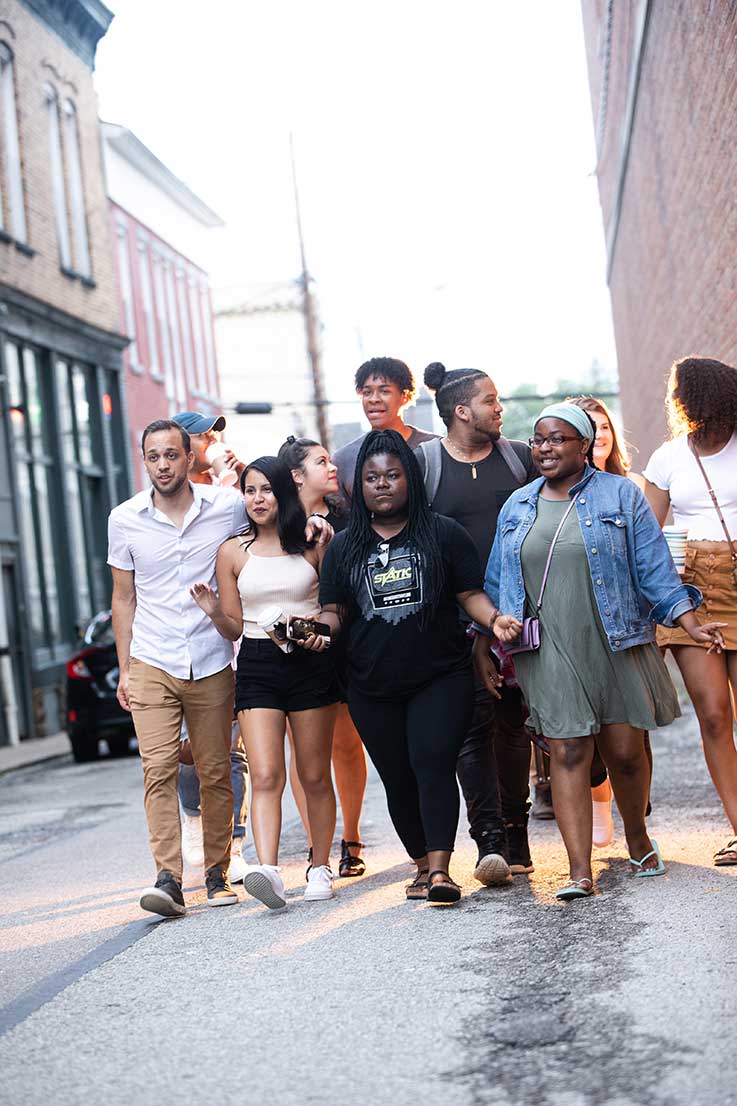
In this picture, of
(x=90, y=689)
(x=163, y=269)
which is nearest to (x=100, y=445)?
(x=163, y=269)

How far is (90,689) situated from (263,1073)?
13.0 m

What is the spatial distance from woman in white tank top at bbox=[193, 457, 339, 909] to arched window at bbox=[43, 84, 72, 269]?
21105 mm

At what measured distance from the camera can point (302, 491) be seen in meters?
7.23

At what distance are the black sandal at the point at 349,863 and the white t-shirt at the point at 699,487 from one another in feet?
6.72

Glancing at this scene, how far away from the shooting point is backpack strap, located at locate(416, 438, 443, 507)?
682 cm

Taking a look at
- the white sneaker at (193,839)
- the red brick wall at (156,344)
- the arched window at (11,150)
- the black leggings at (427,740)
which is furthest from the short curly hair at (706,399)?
the red brick wall at (156,344)

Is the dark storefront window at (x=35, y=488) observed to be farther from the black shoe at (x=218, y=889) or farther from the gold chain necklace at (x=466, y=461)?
the gold chain necklace at (x=466, y=461)

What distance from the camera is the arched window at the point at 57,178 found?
27.3 m

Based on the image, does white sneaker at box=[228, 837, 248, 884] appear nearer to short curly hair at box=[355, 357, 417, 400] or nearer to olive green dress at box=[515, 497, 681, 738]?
olive green dress at box=[515, 497, 681, 738]

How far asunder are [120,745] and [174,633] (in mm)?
13005

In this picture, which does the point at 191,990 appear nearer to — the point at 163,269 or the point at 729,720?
the point at 729,720

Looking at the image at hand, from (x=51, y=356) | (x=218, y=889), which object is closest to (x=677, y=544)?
(x=218, y=889)

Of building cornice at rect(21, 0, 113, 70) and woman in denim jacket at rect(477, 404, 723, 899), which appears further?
building cornice at rect(21, 0, 113, 70)

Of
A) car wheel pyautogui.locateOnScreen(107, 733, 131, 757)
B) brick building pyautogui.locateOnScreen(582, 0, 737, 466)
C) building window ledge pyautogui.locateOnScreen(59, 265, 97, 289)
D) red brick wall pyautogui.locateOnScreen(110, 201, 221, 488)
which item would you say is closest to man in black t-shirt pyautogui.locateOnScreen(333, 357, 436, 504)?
brick building pyautogui.locateOnScreen(582, 0, 737, 466)
